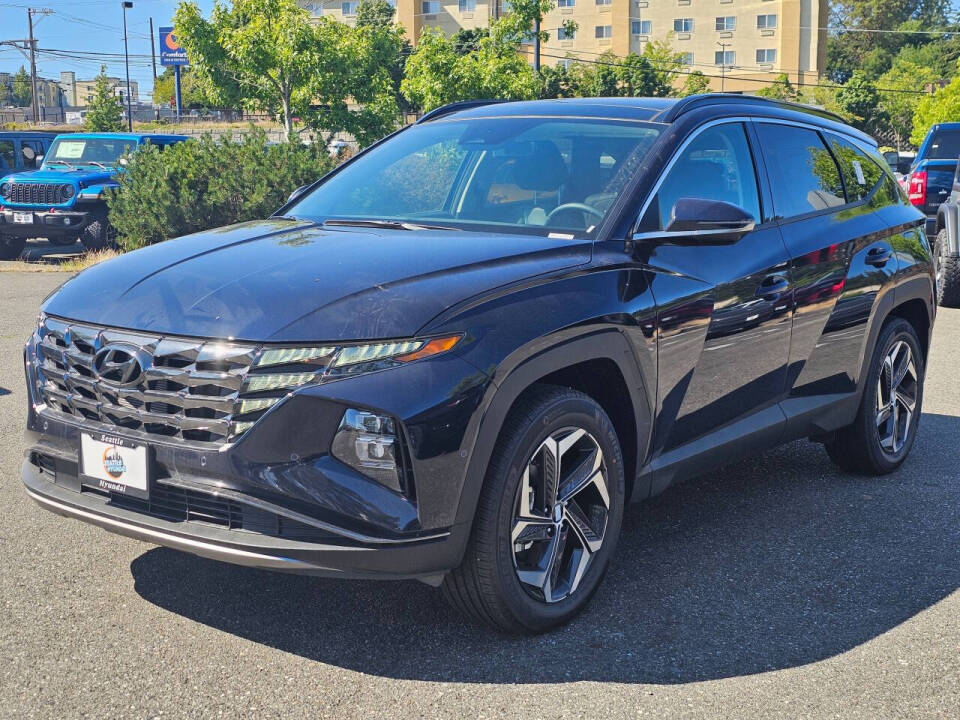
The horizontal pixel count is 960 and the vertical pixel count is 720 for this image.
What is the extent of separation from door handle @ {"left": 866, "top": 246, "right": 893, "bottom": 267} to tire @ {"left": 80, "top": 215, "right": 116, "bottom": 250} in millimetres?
13976

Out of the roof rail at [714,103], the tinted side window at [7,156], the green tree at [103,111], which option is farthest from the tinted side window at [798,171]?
the green tree at [103,111]

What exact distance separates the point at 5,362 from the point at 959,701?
7235 millimetres

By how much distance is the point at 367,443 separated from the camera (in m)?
3.06

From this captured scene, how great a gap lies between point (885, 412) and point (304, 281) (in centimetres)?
342

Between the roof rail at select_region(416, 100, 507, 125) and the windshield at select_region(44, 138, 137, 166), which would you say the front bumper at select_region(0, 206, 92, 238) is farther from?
the roof rail at select_region(416, 100, 507, 125)

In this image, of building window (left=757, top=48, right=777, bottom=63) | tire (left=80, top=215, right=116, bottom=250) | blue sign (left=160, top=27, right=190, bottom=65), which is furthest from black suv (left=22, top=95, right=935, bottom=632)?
building window (left=757, top=48, right=777, bottom=63)

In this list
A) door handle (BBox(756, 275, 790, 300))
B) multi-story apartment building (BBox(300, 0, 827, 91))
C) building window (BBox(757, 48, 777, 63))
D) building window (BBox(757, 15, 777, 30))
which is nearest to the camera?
door handle (BBox(756, 275, 790, 300))

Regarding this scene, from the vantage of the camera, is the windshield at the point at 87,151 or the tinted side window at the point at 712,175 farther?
the windshield at the point at 87,151

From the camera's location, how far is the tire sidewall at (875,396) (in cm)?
540

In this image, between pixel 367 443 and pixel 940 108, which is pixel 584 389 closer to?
pixel 367 443

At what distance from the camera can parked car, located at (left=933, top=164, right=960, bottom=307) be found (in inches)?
441

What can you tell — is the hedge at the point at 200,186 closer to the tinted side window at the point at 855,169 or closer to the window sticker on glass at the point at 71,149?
the window sticker on glass at the point at 71,149

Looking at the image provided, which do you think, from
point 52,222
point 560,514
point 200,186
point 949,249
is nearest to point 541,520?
point 560,514

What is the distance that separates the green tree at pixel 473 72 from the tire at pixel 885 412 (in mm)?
27312
